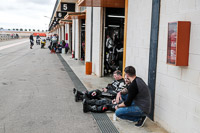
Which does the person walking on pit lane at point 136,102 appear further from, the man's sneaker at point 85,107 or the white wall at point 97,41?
the white wall at point 97,41

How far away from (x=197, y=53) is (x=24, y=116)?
3.90 metres

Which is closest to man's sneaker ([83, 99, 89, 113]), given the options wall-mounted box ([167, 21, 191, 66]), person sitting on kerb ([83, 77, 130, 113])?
person sitting on kerb ([83, 77, 130, 113])

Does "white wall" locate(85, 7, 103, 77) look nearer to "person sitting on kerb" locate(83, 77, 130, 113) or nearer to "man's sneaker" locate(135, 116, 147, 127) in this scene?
"person sitting on kerb" locate(83, 77, 130, 113)

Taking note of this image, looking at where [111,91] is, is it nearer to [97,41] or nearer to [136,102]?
[136,102]

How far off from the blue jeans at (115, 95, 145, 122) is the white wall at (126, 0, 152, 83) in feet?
3.26

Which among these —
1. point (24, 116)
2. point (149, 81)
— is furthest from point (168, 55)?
point (24, 116)

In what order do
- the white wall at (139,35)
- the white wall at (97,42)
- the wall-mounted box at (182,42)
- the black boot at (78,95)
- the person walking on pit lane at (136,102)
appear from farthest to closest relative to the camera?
the white wall at (97,42) → the black boot at (78,95) → the white wall at (139,35) → the person walking on pit lane at (136,102) → the wall-mounted box at (182,42)

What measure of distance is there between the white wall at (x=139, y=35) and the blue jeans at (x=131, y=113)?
3.26 ft

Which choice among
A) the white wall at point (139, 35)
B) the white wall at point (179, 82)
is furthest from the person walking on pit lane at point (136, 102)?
the white wall at point (139, 35)

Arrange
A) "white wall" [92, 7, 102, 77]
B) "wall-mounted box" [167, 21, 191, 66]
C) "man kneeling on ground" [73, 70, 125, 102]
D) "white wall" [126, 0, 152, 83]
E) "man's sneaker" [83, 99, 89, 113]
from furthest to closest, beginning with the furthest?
1. "white wall" [92, 7, 102, 77]
2. "man kneeling on ground" [73, 70, 125, 102]
3. "man's sneaker" [83, 99, 89, 113]
4. "white wall" [126, 0, 152, 83]
5. "wall-mounted box" [167, 21, 191, 66]

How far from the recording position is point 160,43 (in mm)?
4645

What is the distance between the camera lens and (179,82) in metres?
4.04

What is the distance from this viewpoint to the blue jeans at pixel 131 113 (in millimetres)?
4586

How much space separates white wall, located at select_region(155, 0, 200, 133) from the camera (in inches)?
142
